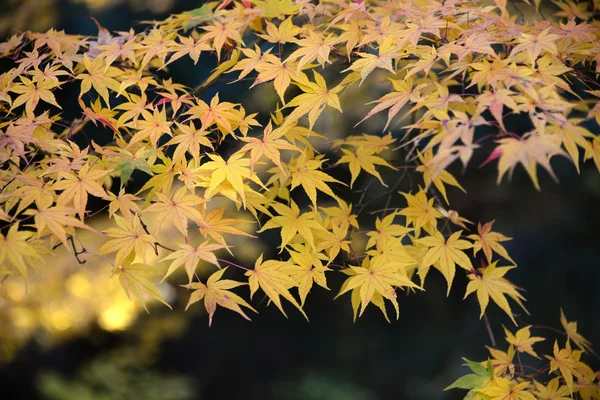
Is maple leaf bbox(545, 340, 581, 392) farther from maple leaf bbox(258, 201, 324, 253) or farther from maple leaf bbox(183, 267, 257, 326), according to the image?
maple leaf bbox(183, 267, 257, 326)


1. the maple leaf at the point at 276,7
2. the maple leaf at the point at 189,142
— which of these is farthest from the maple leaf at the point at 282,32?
the maple leaf at the point at 189,142

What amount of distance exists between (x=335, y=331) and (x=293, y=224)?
277cm

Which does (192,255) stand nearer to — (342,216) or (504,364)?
(342,216)

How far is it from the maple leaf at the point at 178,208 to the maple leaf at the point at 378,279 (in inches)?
17.5

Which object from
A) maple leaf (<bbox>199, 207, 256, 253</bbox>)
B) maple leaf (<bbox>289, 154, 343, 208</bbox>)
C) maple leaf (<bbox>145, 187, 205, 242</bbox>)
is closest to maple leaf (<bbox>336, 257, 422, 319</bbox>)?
maple leaf (<bbox>289, 154, 343, 208</bbox>)

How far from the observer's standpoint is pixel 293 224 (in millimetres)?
1468

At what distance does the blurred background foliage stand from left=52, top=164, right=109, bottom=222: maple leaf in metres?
2.04

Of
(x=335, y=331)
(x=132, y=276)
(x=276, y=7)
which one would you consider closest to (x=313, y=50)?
(x=276, y=7)

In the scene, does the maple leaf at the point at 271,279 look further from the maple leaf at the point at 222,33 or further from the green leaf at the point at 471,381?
the maple leaf at the point at 222,33

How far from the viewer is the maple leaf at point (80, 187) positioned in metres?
1.20

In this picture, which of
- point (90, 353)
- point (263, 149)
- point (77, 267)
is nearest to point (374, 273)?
point (263, 149)

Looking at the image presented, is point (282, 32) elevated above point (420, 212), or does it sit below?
above

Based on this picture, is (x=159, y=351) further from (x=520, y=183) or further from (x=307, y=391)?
(x=520, y=183)

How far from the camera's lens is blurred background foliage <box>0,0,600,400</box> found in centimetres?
332
